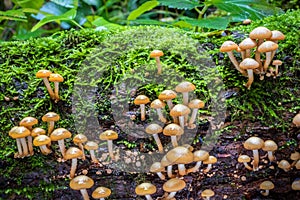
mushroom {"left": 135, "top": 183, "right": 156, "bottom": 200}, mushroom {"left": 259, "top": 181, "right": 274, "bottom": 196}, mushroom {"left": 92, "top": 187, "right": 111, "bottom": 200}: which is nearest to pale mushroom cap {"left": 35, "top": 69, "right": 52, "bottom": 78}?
mushroom {"left": 92, "top": 187, "right": 111, "bottom": 200}

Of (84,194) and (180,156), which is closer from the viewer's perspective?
(180,156)

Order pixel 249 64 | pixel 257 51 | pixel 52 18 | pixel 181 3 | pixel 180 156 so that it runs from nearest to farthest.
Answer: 1. pixel 180 156
2. pixel 249 64
3. pixel 257 51
4. pixel 181 3
5. pixel 52 18

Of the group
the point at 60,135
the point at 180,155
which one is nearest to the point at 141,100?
the point at 180,155

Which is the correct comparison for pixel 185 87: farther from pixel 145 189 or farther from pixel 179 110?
Answer: pixel 145 189

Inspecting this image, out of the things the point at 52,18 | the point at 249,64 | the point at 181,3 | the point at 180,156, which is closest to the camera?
the point at 180,156

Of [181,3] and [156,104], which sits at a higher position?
[181,3]

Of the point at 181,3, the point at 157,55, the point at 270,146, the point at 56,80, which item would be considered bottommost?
the point at 270,146

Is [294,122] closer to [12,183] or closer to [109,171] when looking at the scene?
[109,171]

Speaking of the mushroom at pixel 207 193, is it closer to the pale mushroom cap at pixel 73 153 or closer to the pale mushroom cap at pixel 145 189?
the pale mushroom cap at pixel 145 189
